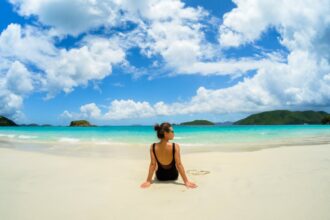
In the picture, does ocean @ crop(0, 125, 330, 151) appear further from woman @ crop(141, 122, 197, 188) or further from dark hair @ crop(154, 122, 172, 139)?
dark hair @ crop(154, 122, 172, 139)

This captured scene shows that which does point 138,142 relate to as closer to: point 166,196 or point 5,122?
point 166,196

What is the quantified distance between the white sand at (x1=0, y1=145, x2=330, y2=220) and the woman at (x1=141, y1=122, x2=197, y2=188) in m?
0.22

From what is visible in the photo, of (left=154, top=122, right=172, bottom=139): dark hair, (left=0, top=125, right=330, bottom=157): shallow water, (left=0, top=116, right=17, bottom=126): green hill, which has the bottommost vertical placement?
(left=0, top=125, right=330, bottom=157): shallow water

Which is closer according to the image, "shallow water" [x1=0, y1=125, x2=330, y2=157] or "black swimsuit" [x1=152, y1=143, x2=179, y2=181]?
"black swimsuit" [x1=152, y1=143, x2=179, y2=181]

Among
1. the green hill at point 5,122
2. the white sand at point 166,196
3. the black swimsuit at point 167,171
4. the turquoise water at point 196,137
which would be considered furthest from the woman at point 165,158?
the green hill at point 5,122

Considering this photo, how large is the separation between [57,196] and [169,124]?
8.74ft

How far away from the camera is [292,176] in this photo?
20.2ft

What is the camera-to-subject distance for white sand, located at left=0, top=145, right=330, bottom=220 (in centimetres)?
376

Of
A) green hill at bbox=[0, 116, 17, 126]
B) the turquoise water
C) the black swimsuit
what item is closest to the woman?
the black swimsuit

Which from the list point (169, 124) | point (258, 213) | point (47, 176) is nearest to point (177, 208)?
point (258, 213)

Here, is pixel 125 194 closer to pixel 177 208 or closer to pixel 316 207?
pixel 177 208

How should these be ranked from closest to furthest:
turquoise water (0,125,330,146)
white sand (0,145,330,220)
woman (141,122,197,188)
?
white sand (0,145,330,220) → woman (141,122,197,188) → turquoise water (0,125,330,146)

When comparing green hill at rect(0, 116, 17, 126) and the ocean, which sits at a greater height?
green hill at rect(0, 116, 17, 126)

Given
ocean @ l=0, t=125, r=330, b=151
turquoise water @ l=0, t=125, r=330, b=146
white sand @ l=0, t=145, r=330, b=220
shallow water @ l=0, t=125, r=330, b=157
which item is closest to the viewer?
white sand @ l=0, t=145, r=330, b=220
